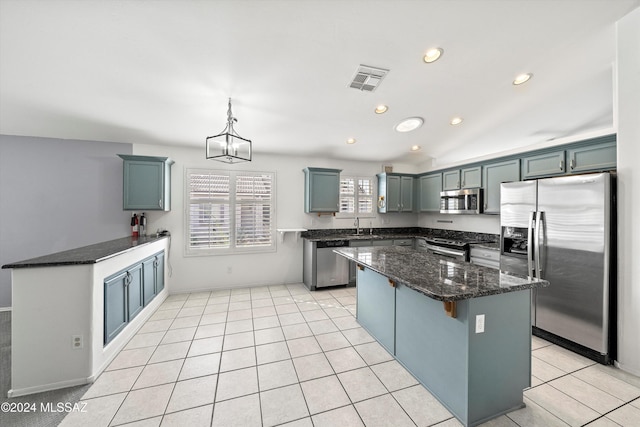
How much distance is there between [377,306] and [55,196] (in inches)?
190

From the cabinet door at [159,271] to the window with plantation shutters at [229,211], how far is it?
1.71 ft

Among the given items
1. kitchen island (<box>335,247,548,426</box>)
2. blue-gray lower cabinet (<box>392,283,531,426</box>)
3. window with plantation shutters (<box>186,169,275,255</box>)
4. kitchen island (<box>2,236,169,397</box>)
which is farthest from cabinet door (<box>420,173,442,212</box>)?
kitchen island (<box>2,236,169,397</box>)

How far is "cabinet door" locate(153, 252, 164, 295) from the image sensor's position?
3.53m

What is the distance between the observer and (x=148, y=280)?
10.5ft

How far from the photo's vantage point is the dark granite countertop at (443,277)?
1.51m

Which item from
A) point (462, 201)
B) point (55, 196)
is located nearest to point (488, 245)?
point (462, 201)

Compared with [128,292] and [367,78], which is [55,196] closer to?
[128,292]

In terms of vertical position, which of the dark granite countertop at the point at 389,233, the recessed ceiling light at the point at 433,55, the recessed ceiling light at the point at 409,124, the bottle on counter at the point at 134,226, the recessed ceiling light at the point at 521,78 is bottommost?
the dark granite countertop at the point at 389,233

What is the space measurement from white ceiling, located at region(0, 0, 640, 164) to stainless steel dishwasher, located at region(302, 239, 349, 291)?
78.7 inches

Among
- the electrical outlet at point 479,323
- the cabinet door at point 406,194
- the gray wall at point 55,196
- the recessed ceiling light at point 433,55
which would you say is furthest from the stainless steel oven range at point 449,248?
the gray wall at point 55,196

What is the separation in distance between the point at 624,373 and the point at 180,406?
3.71m

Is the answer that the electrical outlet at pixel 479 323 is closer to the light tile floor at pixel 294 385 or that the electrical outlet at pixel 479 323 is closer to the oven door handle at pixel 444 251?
the light tile floor at pixel 294 385

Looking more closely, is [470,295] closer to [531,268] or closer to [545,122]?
[531,268]

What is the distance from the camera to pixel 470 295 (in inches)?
57.1
